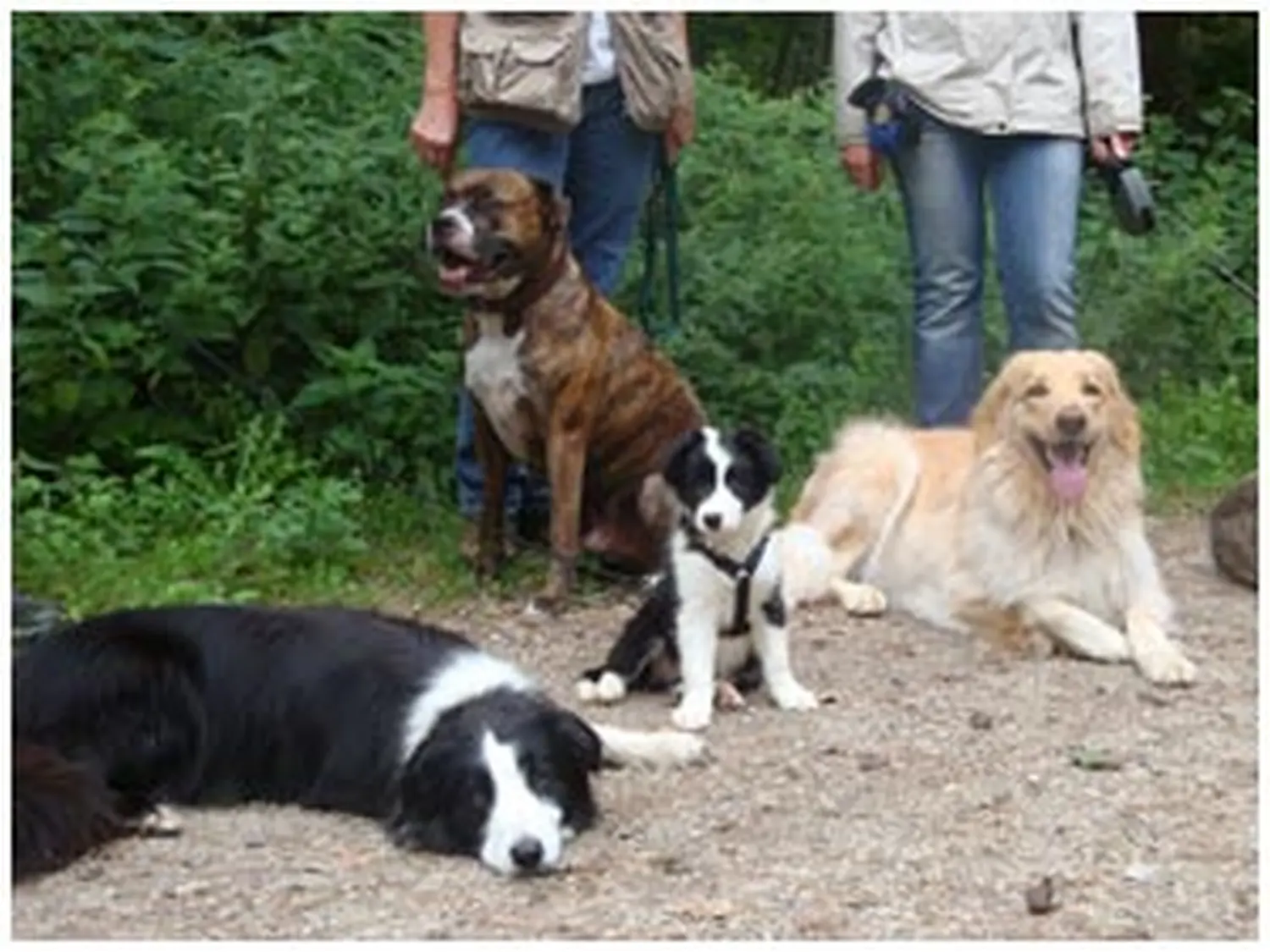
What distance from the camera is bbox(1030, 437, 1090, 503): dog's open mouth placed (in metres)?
7.00

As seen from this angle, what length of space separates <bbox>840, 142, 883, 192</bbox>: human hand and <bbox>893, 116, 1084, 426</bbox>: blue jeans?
0.09 m

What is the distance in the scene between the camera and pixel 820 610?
7.41 meters

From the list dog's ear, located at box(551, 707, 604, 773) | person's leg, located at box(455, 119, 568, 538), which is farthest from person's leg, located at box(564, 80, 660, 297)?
dog's ear, located at box(551, 707, 604, 773)

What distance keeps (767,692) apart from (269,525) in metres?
1.95

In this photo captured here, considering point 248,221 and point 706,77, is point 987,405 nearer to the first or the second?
point 248,221

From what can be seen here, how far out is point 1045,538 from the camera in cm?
707

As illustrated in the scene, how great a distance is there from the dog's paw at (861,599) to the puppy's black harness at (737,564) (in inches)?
47.1

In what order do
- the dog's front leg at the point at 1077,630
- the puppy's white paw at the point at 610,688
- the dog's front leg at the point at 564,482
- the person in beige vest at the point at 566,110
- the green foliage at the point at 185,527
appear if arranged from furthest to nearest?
the green foliage at the point at 185,527, the dog's front leg at the point at 564,482, the person in beige vest at the point at 566,110, the dog's front leg at the point at 1077,630, the puppy's white paw at the point at 610,688

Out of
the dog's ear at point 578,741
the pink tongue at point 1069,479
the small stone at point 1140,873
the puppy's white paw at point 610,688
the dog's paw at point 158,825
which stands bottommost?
the puppy's white paw at point 610,688

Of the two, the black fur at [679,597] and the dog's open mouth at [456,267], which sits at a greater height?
the dog's open mouth at [456,267]

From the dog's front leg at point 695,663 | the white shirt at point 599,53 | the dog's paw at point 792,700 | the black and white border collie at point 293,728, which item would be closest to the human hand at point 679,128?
the white shirt at point 599,53

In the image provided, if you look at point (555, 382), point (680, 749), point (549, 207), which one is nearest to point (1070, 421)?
point (555, 382)

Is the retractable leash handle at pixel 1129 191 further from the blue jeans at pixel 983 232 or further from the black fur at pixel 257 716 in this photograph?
the black fur at pixel 257 716

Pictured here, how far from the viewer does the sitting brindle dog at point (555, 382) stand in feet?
22.9
